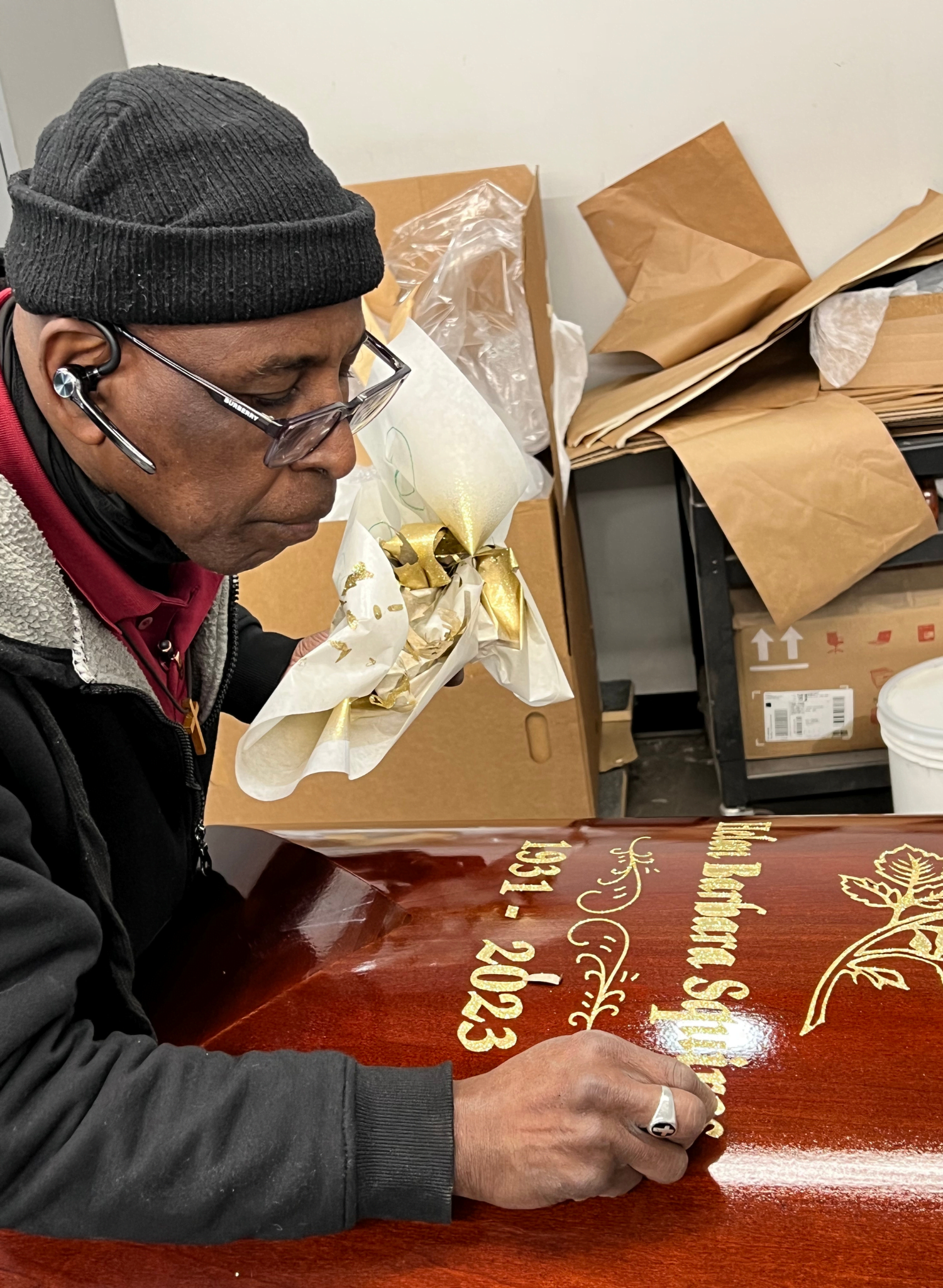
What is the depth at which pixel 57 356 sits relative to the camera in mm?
922

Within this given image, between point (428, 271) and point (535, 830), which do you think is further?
point (428, 271)

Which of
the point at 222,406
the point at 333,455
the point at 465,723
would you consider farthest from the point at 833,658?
the point at 222,406

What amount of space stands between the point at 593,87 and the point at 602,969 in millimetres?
2046

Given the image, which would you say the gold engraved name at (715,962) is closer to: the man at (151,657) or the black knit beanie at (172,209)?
the man at (151,657)

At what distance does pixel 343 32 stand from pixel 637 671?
1592mm

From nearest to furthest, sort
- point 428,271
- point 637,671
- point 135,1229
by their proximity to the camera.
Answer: point 135,1229
point 428,271
point 637,671

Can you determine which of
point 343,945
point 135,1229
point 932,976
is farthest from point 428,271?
point 135,1229

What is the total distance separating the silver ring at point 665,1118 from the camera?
0.81m

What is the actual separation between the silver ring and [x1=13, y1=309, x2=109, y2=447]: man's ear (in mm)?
662

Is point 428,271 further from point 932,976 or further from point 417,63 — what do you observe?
point 932,976

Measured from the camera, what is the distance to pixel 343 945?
114cm

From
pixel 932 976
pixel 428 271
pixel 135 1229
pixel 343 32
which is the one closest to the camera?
pixel 135 1229

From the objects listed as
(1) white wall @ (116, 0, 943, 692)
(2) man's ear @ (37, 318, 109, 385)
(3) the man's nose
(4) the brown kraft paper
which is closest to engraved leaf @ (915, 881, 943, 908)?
(3) the man's nose

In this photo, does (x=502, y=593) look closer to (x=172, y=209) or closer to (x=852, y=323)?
(x=172, y=209)
